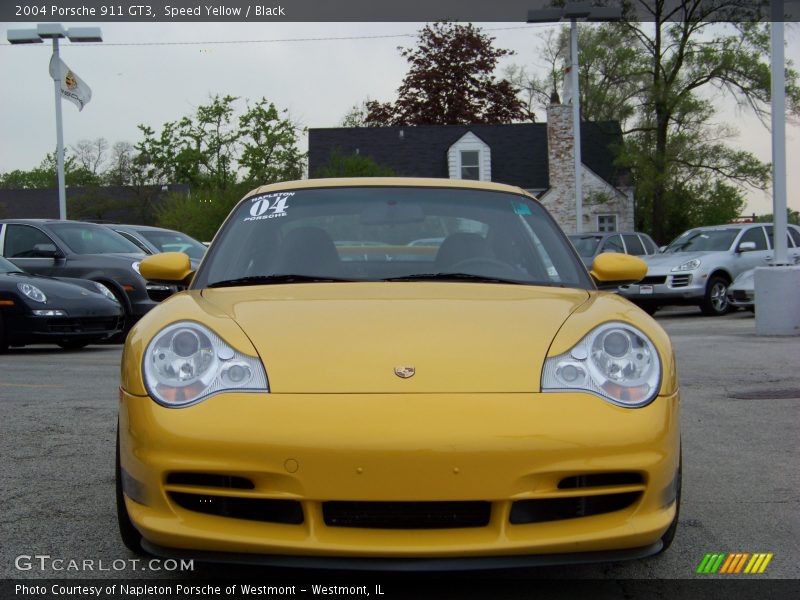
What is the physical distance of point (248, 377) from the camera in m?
3.05

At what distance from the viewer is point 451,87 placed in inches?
2160

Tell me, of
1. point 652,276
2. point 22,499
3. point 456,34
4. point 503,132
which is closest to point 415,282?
point 22,499

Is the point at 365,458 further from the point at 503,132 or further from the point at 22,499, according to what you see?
the point at 503,132

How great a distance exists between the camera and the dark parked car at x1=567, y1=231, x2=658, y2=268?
781 inches

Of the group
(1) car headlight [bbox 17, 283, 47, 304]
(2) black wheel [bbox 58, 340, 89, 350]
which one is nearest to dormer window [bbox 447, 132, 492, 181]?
(2) black wheel [bbox 58, 340, 89, 350]

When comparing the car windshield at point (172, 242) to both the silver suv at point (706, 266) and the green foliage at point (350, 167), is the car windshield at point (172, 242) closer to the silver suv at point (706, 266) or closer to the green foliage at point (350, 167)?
the silver suv at point (706, 266)

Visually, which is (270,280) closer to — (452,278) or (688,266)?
(452,278)

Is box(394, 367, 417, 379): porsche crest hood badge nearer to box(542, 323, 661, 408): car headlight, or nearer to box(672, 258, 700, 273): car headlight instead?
box(542, 323, 661, 408): car headlight

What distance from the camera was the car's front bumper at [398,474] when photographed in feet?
9.17

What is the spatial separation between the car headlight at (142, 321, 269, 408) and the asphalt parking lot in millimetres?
699

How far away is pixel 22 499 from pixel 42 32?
20.4 metres

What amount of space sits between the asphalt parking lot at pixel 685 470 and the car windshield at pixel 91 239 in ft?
12.9

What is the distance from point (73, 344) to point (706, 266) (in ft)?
34.2

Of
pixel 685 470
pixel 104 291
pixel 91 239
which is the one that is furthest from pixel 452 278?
pixel 91 239
